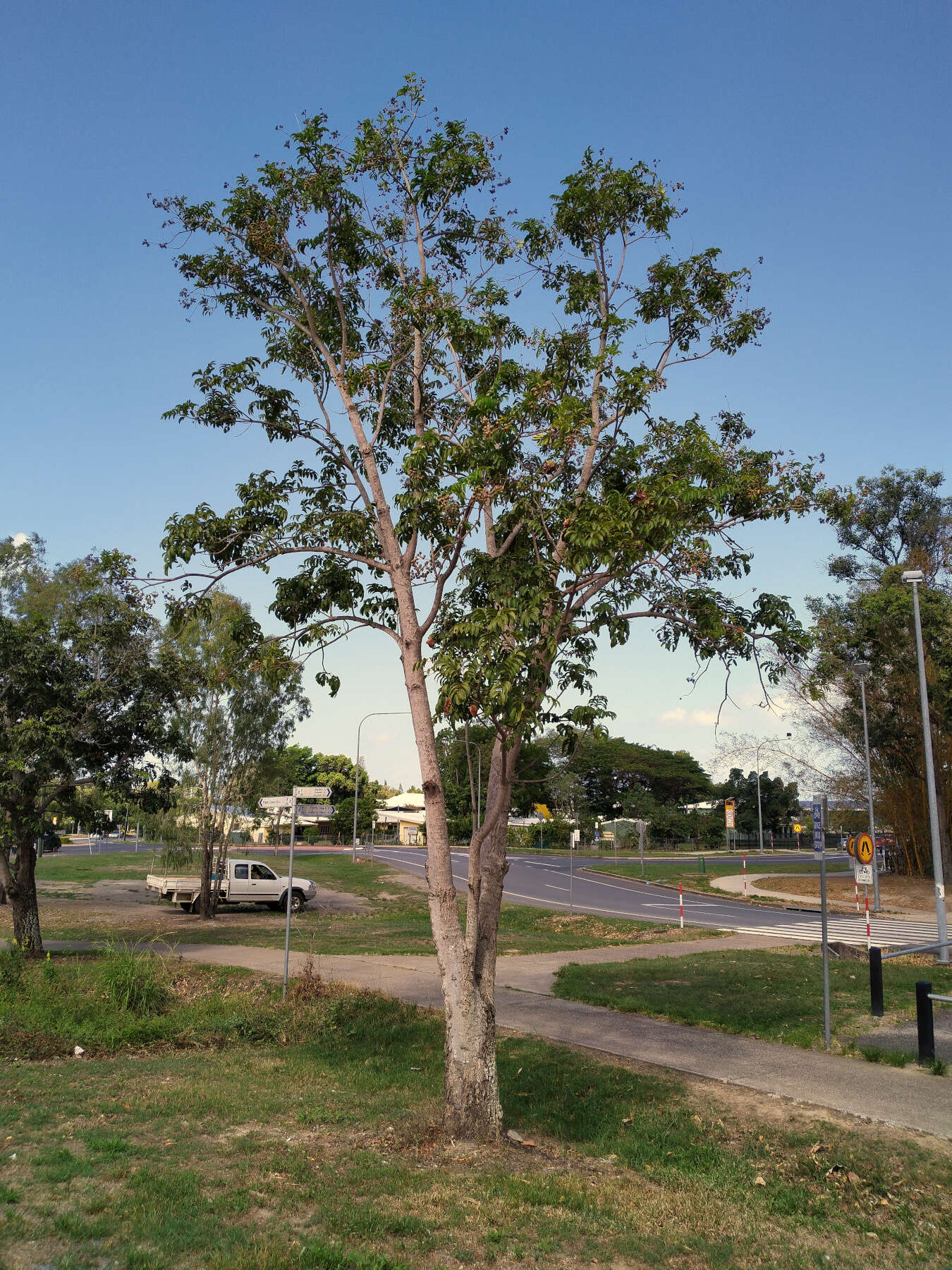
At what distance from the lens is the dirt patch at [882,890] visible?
1266 inches

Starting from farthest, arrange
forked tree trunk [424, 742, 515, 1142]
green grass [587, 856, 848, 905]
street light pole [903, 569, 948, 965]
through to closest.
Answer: green grass [587, 856, 848, 905]
street light pole [903, 569, 948, 965]
forked tree trunk [424, 742, 515, 1142]

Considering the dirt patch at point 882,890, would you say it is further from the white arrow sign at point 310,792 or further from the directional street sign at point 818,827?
the white arrow sign at point 310,792

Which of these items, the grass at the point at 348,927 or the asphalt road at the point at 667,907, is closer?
the grass at the point at 348,927

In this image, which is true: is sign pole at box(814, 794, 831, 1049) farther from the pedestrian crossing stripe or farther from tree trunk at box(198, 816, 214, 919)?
tree trunk at box(198, 816, 214, 919)

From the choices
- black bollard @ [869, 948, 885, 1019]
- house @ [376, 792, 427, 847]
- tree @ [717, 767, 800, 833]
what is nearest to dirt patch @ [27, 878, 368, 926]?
black bollard @ [869, 948, 885, 1019]

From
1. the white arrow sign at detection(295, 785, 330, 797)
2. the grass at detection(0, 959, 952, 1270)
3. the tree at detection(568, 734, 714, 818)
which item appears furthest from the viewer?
the tree at detection(568, 734, 714, 818)

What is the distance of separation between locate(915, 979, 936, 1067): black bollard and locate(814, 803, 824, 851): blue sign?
1.78m

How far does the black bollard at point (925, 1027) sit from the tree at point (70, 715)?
453 inches

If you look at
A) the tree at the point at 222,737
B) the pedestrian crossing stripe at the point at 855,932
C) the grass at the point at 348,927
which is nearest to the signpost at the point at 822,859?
the grass at the point at 348,927

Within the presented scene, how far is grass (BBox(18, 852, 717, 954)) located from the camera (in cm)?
1947

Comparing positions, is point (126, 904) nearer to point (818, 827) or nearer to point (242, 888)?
point (242, 888)

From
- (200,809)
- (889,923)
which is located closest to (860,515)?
(889,923)

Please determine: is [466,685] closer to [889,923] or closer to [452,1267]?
[452,1267]

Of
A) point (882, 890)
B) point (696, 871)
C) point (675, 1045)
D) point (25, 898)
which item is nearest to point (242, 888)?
point (25, 898)
